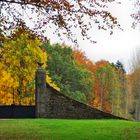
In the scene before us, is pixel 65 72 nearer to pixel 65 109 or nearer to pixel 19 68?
pixel 19 68

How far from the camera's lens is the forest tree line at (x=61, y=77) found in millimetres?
37700

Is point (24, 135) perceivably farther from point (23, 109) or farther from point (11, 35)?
point (23, 109)

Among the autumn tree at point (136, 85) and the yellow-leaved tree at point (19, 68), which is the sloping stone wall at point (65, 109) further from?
the autumn tree at point (136, 85)

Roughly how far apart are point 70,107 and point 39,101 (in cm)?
180

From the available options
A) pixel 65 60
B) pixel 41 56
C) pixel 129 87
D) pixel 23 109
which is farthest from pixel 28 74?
pixel 129 87

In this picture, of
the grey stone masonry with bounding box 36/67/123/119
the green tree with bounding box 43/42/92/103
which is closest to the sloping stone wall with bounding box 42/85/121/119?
the grey stone masonry with bounding box 36/67/123/119

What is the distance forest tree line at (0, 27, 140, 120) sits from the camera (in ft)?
124

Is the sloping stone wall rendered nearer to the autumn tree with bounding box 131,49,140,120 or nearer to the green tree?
the green tree

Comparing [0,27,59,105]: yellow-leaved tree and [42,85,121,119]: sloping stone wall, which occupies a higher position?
[0,27,59,105]: yellow-leaved tree

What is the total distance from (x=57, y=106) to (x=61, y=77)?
30490 mm

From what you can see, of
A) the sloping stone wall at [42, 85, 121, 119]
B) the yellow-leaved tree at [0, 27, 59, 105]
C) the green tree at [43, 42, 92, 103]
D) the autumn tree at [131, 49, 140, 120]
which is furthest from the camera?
the autumn tree at [131, 49, 140, 120]

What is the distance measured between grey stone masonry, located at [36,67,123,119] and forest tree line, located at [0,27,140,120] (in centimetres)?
285

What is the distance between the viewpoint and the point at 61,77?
191ft

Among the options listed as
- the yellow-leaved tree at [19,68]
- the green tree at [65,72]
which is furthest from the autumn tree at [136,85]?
the yellow-leaved tree at [19,68]
